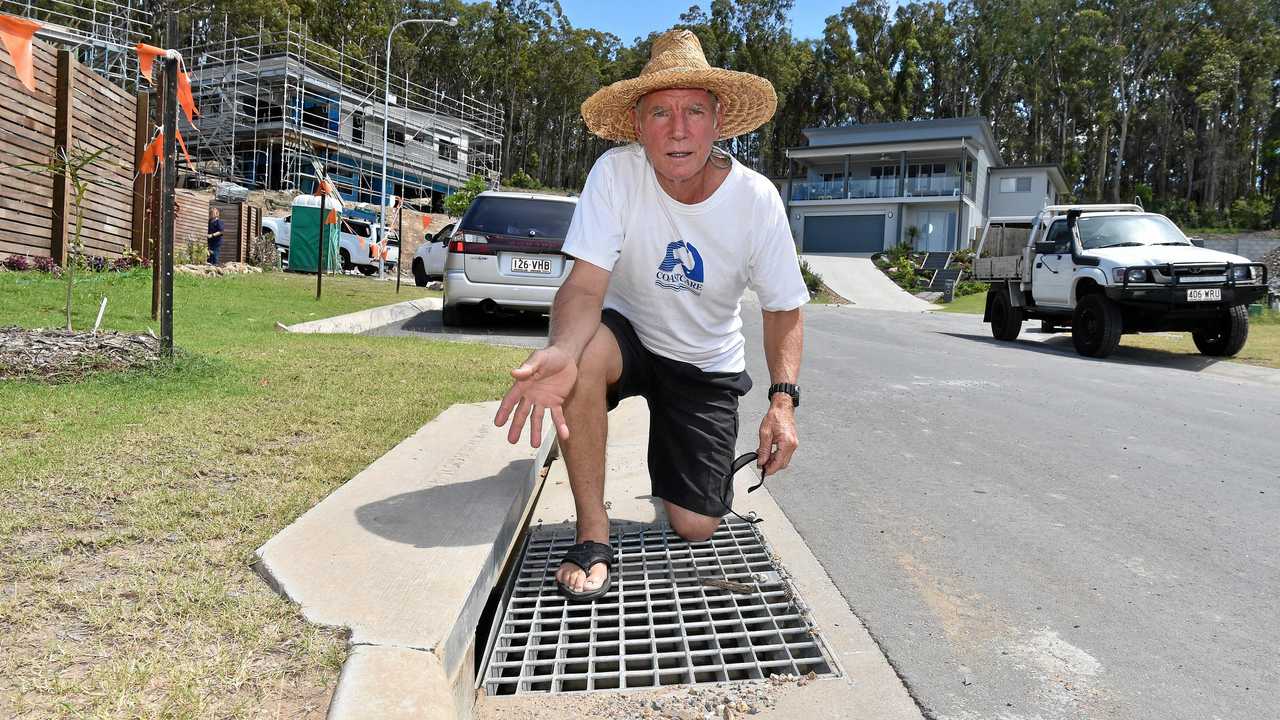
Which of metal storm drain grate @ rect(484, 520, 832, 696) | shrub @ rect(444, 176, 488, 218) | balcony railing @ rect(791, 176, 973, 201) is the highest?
balcony railing @ rect(791, 176, 973, 201)

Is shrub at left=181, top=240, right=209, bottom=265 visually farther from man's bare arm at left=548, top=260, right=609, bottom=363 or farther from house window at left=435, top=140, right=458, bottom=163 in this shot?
house window at left=435, top=140, right=458, bottom=163

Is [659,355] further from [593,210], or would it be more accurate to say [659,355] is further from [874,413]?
[874,413]

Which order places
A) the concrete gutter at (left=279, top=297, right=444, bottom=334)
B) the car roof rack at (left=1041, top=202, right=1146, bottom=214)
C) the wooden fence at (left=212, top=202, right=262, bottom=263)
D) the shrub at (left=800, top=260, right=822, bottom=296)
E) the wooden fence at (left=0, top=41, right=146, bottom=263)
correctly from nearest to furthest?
the concrete gutter at (left=279, top=297, right=444, bottom=334) → the wooden fence at (left=0, top=41, right=146, bottom=263) → the car roof rack at (left=1041, top=202, right=1146, bottom=214) → the wooden fence at (left=212, top=202, right=262, bottom=263) → the shrub at (left=800, top=260, right=822, bottom=296)

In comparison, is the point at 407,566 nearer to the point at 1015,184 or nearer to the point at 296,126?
the point at 296,126

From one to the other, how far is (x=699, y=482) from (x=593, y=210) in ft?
3.50

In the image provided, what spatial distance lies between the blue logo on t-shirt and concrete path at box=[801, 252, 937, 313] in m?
22.3

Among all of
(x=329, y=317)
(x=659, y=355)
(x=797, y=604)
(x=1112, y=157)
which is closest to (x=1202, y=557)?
(x=797, y=604)

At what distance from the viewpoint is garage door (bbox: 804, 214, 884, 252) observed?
46.1 meters

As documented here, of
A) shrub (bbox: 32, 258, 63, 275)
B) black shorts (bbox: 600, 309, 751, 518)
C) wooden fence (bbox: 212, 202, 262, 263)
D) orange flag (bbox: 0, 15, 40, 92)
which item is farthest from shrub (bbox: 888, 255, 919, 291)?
black shorts (bbox: 600, 309, 751, 518)

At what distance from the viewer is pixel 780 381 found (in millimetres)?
3227

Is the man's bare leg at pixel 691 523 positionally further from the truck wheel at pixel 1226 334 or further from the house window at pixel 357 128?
the house window at pixel 357 128

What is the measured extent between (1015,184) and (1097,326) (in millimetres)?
41524

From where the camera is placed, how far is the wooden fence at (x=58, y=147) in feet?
36.6

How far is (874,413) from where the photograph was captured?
6.24 meters
